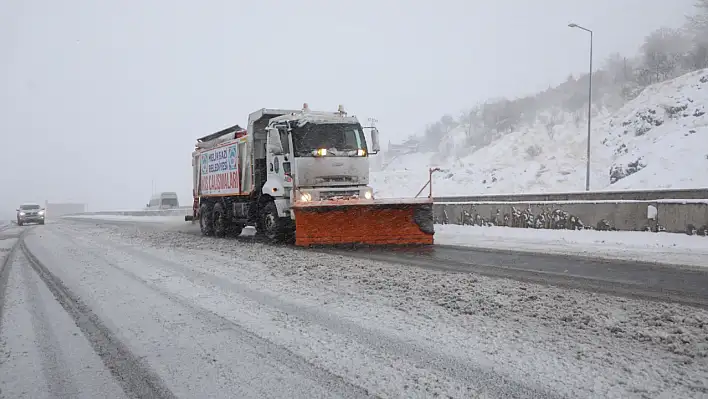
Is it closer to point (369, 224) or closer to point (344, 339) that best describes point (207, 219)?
point (369, 224)

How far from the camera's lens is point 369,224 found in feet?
35.5

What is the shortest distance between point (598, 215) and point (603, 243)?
66.5 inches

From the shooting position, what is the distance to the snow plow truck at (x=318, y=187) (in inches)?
416

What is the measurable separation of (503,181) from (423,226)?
21.6m

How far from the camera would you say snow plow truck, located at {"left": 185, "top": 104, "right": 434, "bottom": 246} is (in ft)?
34.7

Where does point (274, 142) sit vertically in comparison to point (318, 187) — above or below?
above

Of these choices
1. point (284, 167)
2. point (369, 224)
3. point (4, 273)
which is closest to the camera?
point (4, 273)

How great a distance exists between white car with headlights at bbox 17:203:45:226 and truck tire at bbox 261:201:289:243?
90.5 ft

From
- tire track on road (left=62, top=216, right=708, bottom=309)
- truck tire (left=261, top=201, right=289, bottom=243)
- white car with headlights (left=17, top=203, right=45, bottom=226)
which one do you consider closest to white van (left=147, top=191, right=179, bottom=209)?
white car with headlights (left=17, top=203, right=45, bottom=226)

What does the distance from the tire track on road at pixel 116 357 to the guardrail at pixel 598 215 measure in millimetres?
10839

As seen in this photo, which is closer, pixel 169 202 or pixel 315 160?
pixel 315 160

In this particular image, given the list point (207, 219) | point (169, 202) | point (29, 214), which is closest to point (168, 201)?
point (169, 202)

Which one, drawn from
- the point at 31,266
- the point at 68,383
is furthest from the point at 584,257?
the point at 31,266

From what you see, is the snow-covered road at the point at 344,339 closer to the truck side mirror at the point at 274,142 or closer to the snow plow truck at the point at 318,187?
the snow plow truck at the point at 318,187
